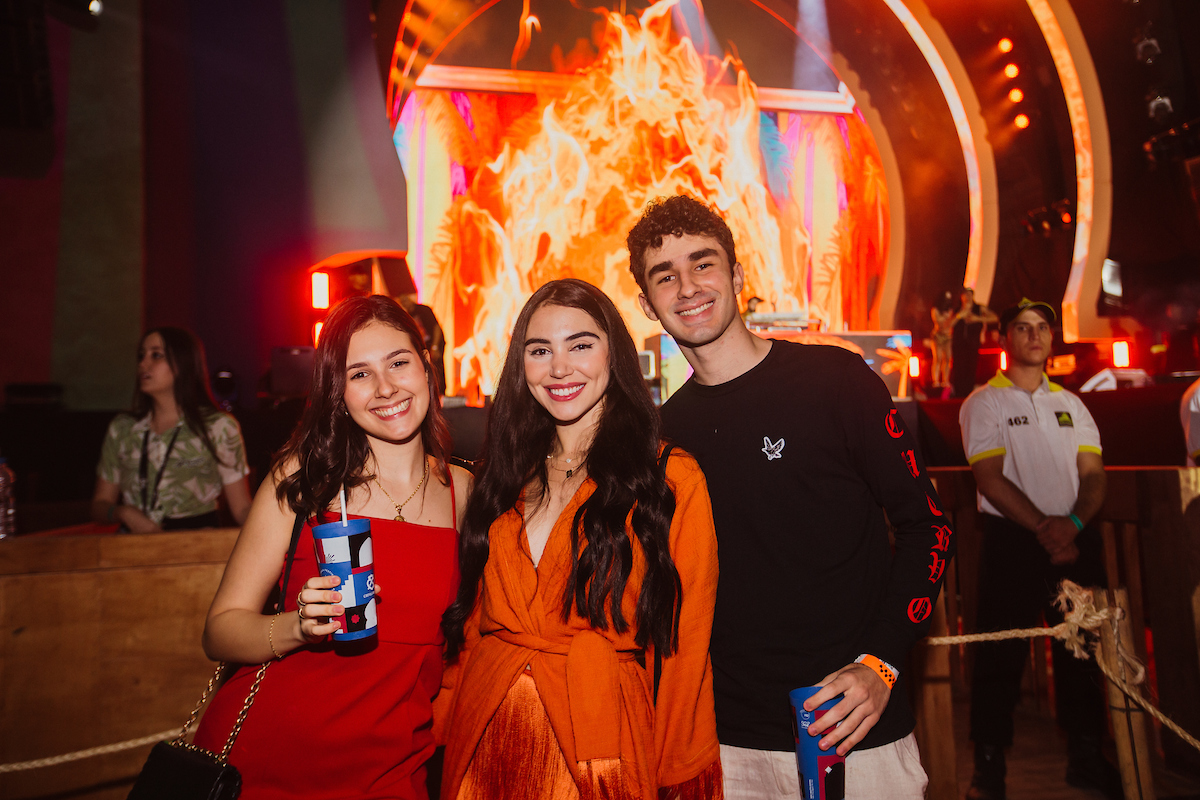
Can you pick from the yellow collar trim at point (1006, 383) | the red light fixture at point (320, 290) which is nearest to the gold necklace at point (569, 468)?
the yellow collar trim at point (1006, 383)

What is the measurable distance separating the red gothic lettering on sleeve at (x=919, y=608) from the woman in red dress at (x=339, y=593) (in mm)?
1116

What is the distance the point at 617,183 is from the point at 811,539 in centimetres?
1254

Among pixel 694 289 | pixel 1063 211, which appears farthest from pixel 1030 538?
pixel 1063 211

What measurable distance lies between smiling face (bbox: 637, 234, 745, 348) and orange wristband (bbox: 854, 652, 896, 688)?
2.85ft

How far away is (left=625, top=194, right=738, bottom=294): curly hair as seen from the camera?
6.14 ft

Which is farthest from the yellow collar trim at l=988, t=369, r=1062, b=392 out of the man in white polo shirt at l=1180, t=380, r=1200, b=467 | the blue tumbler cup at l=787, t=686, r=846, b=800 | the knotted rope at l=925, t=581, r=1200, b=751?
the blue tumbler cup at l=787, t=686, r=846, b=800

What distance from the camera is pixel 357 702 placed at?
1.52 meters

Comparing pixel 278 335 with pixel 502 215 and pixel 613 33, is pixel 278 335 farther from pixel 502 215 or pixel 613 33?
pixel 613 33

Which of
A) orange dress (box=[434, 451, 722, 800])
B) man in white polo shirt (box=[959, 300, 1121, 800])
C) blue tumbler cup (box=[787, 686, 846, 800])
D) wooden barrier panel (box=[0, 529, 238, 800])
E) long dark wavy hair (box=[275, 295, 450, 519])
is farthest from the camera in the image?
man in white polo shirt (box=[959, 300, 1121, 800])

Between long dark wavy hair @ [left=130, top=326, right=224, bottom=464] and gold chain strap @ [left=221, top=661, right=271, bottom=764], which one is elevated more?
long dark wavy hair @ [left=130, top=326, right=224, bottom=464]

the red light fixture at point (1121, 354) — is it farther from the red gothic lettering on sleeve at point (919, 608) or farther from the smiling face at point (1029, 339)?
the red gothic lettering on sleeve at point (919, 608)

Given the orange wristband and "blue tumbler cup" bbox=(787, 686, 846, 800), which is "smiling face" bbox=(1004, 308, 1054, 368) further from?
"blue tumbler cup" bbox=(787, 686, 846, 800)

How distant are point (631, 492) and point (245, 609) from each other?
952 millimetres

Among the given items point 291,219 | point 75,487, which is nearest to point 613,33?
point 291,219
